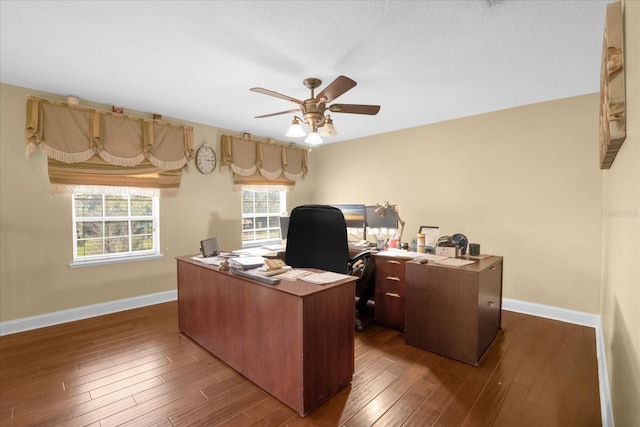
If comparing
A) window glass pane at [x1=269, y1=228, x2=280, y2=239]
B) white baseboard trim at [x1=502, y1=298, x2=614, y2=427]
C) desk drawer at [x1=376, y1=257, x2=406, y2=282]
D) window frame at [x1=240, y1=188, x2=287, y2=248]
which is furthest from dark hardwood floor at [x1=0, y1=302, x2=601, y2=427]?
window glass pane at [x1=269, y1=228, x2=280, y2=239]

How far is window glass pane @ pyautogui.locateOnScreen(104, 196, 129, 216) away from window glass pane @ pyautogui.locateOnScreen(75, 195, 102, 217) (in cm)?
7

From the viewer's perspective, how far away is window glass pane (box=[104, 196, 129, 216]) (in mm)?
3480

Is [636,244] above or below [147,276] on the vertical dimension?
above

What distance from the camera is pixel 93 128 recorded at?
10.3 ft

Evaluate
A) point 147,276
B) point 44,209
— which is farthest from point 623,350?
point 44,209

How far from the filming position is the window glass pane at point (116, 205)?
11.4 feet

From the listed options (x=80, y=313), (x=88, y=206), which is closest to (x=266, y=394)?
(x=80, y=313)

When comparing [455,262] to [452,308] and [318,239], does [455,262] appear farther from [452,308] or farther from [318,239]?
[318,239]

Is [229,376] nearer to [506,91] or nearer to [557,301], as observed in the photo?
[557,301]

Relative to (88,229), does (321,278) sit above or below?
below

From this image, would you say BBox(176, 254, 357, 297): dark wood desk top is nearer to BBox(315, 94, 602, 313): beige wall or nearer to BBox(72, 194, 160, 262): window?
BBox(72, 194, 160, 262): window

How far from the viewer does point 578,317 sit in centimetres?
307

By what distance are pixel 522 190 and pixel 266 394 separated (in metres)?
3.41

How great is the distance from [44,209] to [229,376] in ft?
8.79
